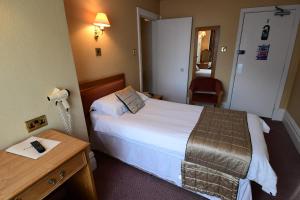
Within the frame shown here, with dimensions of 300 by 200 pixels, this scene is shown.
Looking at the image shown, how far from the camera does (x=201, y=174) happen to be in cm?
159

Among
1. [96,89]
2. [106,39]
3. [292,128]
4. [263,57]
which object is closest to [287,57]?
[263,57]

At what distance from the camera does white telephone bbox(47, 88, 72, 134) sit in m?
1.45

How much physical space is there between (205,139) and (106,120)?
3.94 ft

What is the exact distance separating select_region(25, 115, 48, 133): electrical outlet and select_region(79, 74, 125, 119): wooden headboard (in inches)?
27.7

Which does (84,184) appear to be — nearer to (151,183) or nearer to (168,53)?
(151,183)

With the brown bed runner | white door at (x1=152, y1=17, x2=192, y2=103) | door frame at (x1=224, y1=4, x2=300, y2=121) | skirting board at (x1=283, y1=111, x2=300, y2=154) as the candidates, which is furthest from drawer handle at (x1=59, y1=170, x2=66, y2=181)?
door frame at (x1=224, y1=4, x2=300, y2=121)

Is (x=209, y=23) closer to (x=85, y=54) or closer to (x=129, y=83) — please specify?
(x=129, y=83)

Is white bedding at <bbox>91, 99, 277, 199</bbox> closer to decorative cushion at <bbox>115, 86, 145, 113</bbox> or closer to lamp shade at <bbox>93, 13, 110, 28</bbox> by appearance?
decorative cushion at <bbox>115, 86, 145, 113</bbox>

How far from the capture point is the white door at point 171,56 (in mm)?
3693

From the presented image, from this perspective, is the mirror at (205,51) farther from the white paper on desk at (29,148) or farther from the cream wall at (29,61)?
the white paper on desk at (29,148)

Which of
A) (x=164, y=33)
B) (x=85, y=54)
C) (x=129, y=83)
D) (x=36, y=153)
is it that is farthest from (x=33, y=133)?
(x=164, y=33)

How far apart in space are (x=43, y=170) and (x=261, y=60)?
3.83 meters

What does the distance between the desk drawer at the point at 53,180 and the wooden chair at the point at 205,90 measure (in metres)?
2.68

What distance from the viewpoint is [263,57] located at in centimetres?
321
